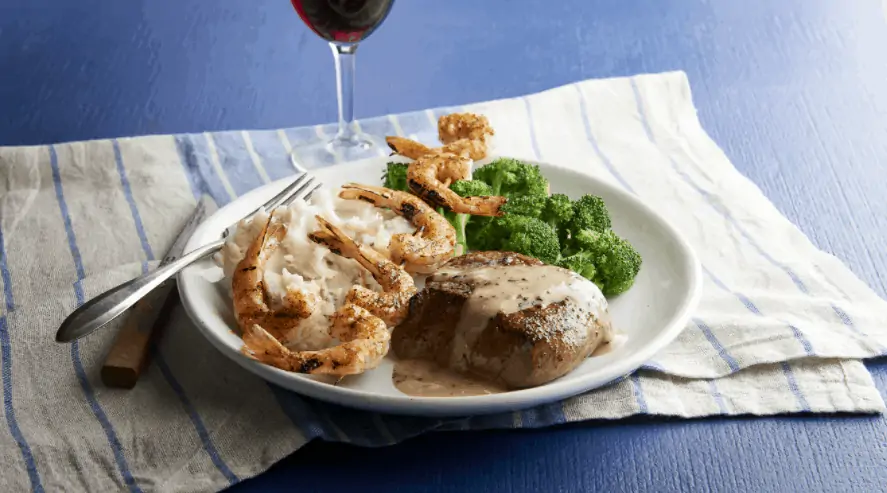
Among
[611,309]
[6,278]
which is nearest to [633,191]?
[611,309]

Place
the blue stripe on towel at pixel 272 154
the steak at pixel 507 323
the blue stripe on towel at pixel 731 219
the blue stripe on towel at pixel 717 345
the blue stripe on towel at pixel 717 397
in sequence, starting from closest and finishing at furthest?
the steak at pixel 507 323
the blue stripe on towel at pixel 717 397
the blue stripe on towel at pixel 717 345
the blue stripe on towel at pixel 731 219
the blue stripe on towel at pixel 272 154

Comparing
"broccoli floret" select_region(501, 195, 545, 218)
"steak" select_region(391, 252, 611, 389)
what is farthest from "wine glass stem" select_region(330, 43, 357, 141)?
"steak" select_region(391, 252, 611, 389)

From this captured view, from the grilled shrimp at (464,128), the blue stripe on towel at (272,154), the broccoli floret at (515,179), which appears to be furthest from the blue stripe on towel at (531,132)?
the blue stripe on towel at (272,154)

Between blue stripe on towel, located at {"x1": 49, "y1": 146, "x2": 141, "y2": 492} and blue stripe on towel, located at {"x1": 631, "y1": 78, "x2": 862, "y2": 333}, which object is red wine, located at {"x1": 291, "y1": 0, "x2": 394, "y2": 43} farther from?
blue stripe on towel, located at {"x1": 631, "y1": 78, "x2": 862, "y2": 333}

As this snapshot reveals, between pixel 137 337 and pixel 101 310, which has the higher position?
pixel 101 310

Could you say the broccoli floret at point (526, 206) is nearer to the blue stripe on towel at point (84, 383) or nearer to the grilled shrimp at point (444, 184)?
the grilled shrimp at point (444, 184)

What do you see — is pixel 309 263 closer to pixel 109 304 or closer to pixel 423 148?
pixel 109 304

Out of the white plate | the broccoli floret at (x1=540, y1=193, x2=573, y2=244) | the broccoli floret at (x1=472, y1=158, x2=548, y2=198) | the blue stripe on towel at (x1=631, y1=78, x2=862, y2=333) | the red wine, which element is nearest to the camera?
the white plate
